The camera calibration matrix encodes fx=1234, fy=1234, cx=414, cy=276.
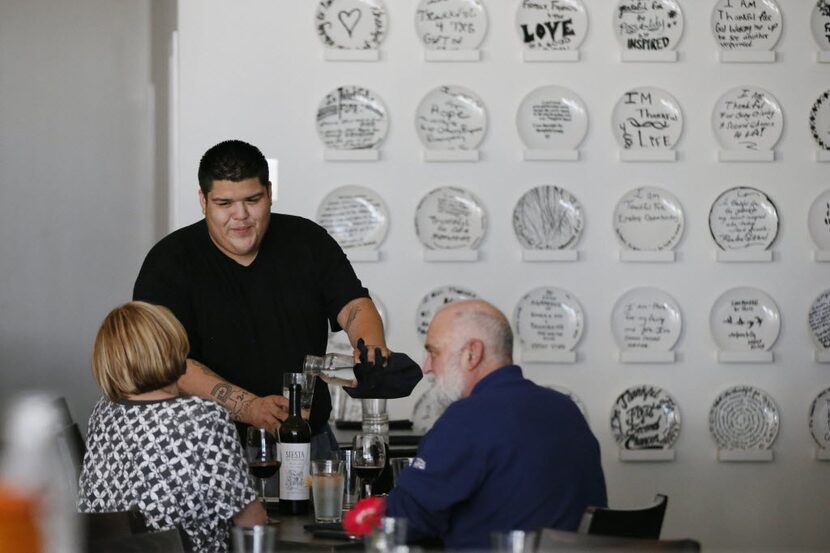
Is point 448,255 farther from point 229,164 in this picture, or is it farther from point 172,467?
point 172,467

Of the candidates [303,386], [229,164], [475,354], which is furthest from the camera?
[229,164]

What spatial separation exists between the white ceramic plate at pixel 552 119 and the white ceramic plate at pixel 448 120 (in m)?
0.17

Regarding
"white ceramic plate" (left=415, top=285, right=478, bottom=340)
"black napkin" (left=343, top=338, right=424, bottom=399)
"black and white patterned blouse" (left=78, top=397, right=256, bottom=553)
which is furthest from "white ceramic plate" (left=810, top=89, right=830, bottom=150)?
"black and white patterned blouse" (left=78, top=397, right=256, bottom=553)

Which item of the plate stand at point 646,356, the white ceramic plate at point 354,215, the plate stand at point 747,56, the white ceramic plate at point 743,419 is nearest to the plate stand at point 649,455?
the white ceramic plate at point 743,419

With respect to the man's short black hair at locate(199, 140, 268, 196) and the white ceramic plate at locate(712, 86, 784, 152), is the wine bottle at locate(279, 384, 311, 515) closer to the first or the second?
the man's short black hair at locate(199, 140, 268, 196)

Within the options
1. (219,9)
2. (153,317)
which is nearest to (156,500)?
(153,317)

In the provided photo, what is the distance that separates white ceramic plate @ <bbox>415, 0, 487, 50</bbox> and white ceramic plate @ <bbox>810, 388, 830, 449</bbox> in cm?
193

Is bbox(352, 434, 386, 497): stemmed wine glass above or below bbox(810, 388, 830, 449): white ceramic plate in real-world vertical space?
above

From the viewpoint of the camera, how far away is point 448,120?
4.70 metres

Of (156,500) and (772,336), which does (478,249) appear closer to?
(772,336)

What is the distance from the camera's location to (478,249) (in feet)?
15.5

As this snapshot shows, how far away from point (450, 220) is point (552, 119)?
1.83 ft

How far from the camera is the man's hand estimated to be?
118 inches

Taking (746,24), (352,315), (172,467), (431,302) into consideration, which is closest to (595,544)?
(172,467)
